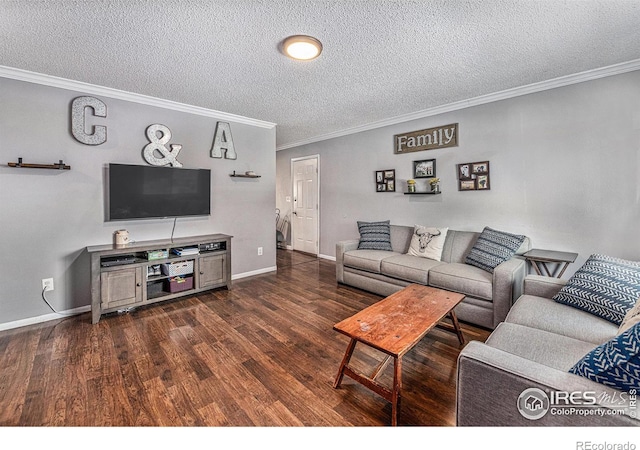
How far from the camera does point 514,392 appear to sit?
109cm

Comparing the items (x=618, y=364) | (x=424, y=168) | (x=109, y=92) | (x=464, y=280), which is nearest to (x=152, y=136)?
(x=109, y=92)

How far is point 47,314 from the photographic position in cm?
288

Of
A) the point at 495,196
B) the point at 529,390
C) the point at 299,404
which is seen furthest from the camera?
the point at 495,196

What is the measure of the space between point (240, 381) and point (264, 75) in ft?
8.73

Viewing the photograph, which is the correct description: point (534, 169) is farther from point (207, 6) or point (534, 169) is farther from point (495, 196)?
point (207, 6)

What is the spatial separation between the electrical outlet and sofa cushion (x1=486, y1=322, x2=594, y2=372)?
154 inches

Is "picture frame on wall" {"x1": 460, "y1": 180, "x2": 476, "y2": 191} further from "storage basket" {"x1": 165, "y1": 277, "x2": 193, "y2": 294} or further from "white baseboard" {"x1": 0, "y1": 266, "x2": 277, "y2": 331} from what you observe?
"white baseboard" {"x1": 0, "y1": 266, "x2": 277, "y2": 331}

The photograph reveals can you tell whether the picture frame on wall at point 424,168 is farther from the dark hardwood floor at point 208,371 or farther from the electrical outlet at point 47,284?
the electrical outlet at point 47,284

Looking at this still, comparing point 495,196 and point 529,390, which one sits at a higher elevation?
point 495,196

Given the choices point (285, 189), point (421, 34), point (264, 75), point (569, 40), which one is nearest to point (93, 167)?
point (264, 75)

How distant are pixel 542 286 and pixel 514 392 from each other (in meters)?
1.53

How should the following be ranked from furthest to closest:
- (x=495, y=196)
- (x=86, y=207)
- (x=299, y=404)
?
(x=495, y=196)
(x=86, y=207)
(x=299, y=404)

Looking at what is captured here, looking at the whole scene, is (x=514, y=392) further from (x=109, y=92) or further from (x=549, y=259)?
(x=109, y=92)

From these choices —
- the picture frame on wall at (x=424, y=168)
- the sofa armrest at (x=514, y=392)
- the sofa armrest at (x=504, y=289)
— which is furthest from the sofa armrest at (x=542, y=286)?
the picture frame on wall at (x=424, y=168)
